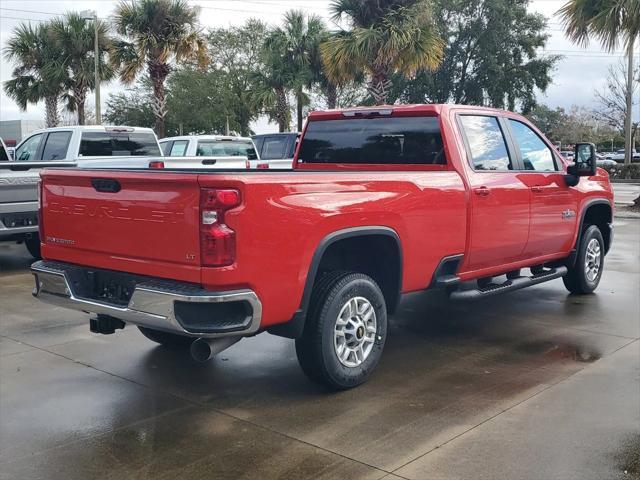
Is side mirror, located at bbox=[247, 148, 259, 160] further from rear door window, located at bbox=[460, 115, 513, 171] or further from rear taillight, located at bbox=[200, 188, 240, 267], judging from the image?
rear taillight, located at bbox=[200, 188, 240, 267]

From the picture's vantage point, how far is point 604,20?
15.9m

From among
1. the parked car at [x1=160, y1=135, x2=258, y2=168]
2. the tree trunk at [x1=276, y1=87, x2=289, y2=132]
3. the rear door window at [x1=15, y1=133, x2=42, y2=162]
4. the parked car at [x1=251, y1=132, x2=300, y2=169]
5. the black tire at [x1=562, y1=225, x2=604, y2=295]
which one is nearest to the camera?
the black tire at [x1=562, y1=225, x2=604, y2=295]

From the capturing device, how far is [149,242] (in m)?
4.29

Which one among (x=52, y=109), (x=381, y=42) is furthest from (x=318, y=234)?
(x=52, y=109)

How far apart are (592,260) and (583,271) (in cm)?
28

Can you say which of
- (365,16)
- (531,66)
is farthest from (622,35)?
(531,66)

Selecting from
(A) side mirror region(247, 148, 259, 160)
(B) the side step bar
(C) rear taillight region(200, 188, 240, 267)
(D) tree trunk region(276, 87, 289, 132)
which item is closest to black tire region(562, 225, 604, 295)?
(B) the side step bar

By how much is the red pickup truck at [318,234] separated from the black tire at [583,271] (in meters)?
1.00

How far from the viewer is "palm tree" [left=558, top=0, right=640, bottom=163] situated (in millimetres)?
15693

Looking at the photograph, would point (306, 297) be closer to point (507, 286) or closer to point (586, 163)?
point (507, 286)

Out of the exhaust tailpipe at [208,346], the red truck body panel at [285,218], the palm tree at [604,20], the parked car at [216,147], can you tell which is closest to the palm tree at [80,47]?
the parked car at [216,147]

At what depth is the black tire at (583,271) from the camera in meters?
7.85

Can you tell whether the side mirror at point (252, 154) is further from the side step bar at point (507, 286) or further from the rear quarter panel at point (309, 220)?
the rear quarter panel at point (309, 220)

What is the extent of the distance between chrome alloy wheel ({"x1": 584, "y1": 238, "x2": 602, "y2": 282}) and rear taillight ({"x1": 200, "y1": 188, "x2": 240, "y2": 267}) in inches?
204
